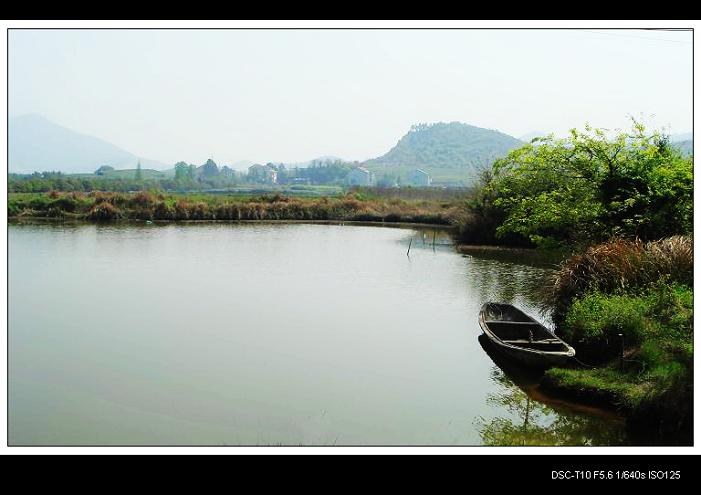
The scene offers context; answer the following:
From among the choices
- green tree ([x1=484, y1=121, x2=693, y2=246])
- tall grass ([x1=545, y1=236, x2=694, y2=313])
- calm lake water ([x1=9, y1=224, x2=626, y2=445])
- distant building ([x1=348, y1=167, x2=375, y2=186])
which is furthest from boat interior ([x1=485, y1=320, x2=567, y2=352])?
distant building ([x1=348, y1=167, x2=375, y2=186])

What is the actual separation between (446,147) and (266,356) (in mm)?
151993

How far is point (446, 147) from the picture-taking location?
161m

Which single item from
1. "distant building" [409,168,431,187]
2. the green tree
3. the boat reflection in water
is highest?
"distant building" [409,168,431,187]

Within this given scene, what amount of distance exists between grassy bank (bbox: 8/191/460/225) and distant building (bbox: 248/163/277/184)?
91.8m

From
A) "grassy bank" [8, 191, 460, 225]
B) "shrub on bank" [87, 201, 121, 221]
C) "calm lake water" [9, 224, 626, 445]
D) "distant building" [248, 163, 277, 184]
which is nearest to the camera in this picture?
"calm lake water" [9, 224, 626, 445]

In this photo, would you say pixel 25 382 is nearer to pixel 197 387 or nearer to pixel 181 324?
pixel 197 387

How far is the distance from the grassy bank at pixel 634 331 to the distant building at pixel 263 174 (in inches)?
5104

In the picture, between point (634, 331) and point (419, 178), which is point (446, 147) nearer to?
point (419, 178)

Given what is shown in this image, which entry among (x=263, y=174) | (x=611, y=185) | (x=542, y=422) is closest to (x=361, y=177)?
(x=263, y=174)

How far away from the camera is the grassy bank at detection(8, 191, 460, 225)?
45312 millimetres

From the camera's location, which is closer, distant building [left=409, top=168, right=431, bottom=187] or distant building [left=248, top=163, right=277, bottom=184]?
distant building [left=409, top=168, right=431, bottom=187]

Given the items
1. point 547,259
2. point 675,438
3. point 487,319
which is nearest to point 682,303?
point 675,438

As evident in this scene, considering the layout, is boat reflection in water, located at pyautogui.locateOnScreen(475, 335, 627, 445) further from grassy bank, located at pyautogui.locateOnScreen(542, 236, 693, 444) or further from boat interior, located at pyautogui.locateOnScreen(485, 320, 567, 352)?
boat interior, located at pyautogui.locateOnScreen(485, 320, 567, 352)
